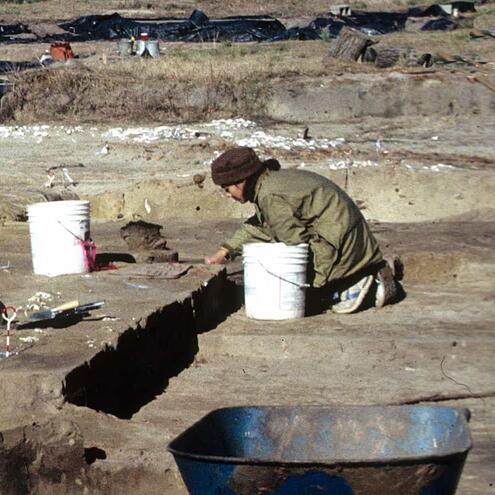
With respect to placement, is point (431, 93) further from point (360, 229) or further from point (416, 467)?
point (416, 467)

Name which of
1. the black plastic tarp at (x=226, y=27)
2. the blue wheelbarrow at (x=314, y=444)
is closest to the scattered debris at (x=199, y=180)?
the blue wheelbarrow at (x=314, y=444)

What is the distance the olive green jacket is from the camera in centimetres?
801

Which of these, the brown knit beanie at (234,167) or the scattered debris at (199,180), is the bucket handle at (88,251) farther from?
the scattered debris at (199,180)

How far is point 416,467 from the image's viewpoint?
3.92 metres

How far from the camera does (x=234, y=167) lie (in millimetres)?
7832

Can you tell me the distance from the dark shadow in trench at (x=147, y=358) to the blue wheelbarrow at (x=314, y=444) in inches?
63.6

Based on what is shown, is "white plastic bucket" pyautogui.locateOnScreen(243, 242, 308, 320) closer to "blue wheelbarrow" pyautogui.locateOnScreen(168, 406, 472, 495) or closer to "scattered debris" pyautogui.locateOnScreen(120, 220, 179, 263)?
A: "scattered debris" pyautogui.locateOnScreen(120, 220, 179, 263)

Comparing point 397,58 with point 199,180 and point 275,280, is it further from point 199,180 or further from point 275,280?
point 275,280

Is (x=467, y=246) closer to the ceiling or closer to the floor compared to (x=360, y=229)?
closer to the floor

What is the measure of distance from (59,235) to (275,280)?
145 centimetres

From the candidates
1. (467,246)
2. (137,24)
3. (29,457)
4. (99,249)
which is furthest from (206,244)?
(137,24)

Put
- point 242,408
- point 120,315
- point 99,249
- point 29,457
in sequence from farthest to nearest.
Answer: point 99,249
point 120,315
point 29,457
point 242,408

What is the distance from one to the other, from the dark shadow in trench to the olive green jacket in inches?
23.5

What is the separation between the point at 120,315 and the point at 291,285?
1.35m
